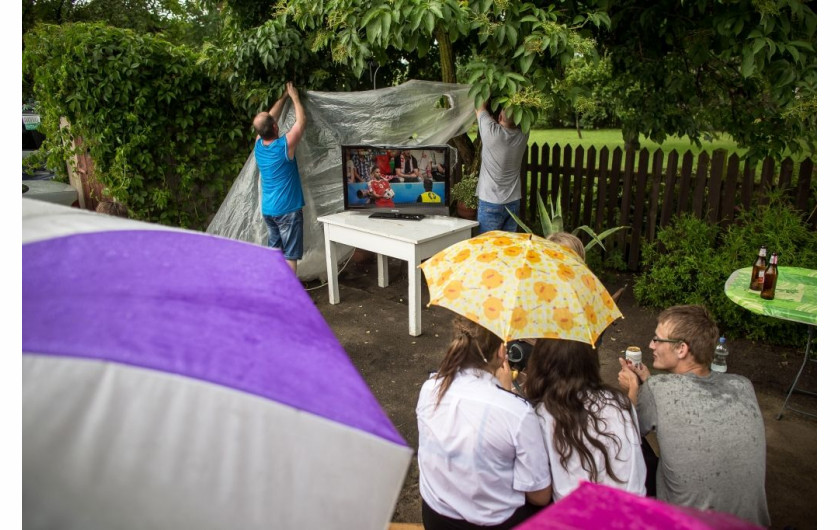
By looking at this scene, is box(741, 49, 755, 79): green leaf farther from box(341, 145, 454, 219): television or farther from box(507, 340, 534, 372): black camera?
box(507, 340, 534, 372): black camera

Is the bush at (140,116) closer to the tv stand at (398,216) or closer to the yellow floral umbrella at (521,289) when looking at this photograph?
the tv stand at (398,216)

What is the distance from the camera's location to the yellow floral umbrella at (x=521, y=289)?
2.57 meters

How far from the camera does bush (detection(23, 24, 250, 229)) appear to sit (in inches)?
228

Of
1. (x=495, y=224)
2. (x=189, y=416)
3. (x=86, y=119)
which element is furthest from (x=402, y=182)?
(x=189, y=416)

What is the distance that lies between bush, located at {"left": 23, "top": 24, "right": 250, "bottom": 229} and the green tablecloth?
5.62 meters

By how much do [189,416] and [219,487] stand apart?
0.13 m

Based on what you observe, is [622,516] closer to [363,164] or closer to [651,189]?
[363,164]

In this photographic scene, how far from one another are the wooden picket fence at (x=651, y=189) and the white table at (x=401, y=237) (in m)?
2.04

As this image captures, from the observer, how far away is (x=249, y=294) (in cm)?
130

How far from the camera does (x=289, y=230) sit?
5973mm

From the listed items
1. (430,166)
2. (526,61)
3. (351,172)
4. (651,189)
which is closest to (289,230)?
(351,172)

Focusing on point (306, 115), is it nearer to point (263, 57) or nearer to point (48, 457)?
point (263, 57)

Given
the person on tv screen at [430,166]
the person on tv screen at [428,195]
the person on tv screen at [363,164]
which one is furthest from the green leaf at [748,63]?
the person on tv screen at [363,164]

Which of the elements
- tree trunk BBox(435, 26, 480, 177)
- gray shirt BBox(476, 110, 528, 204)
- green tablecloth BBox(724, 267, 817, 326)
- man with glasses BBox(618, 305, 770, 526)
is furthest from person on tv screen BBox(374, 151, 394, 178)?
man with glasses BBox(618, 305, 770, 526)
